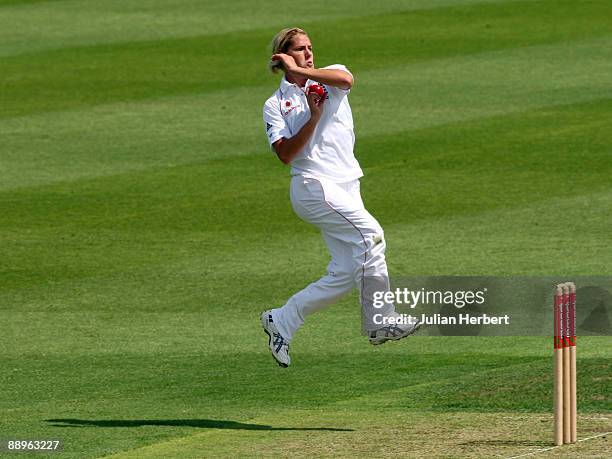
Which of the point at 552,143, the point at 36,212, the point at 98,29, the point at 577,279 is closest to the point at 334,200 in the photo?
the point at 577,279

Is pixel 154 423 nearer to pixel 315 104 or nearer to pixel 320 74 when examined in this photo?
pixel 315 104

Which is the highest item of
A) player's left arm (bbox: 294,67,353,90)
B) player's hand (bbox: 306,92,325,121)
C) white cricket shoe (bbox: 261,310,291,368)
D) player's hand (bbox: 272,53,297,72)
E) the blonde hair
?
the blonde hair

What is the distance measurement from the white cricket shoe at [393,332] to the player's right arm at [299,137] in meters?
1.08

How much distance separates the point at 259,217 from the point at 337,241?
227 inches

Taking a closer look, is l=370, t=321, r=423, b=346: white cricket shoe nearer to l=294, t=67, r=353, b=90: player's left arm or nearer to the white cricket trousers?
the white cricket trousers

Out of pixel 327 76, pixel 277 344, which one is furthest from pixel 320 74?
pixel 277 344

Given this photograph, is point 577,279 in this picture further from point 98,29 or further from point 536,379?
point 98,29

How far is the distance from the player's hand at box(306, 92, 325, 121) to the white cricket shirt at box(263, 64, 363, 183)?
62 millimetres

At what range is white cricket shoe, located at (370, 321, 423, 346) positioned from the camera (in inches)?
339

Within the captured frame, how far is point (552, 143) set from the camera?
1747 cm

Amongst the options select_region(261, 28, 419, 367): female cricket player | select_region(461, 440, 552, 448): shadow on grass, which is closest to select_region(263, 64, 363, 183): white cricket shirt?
select_region(261, 28, 419, 367): female cricket player

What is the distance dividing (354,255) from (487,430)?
4.21 feet

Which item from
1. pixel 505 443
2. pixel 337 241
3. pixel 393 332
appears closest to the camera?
pixel 505 443

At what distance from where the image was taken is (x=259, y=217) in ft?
48.9
